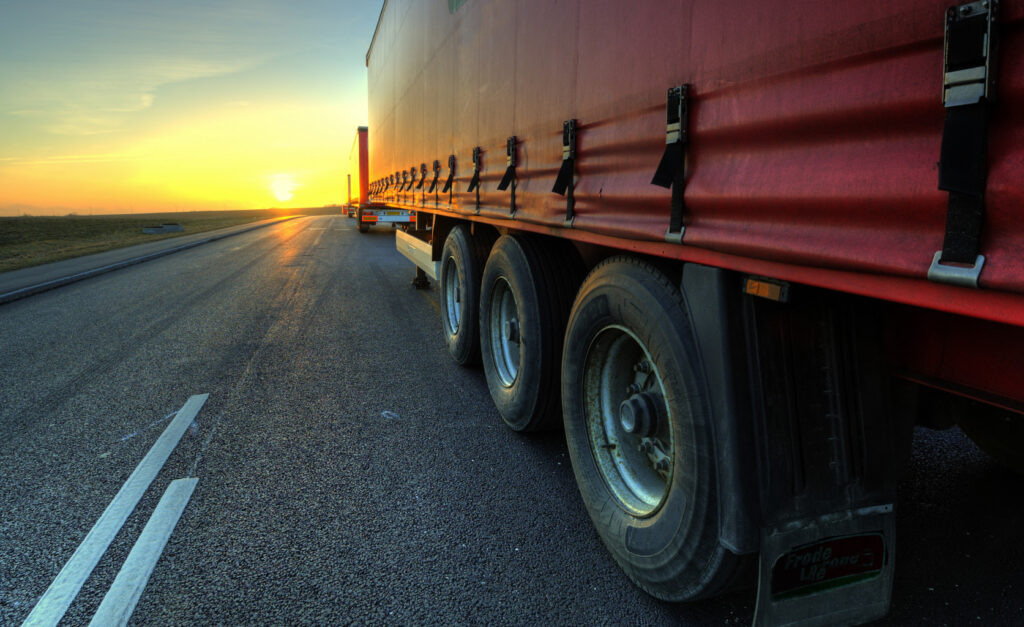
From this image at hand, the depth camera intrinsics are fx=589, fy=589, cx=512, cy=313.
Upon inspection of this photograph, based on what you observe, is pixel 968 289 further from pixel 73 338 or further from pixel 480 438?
pixel 73 338

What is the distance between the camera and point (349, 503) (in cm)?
302

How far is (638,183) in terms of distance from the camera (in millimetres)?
2205

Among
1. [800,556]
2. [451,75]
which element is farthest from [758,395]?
[451,75]

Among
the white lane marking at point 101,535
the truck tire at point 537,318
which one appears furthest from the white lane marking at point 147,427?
the truck tire at point 537,318

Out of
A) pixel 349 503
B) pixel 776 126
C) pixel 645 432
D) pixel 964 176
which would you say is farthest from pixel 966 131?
pixel 349 503

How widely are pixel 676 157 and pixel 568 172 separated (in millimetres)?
944

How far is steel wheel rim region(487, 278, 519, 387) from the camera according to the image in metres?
4.25

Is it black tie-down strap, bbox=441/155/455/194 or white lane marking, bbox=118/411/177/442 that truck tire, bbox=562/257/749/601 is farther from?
white lane marking, bbox=118/411/177/442

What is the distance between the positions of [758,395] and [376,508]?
200 cm

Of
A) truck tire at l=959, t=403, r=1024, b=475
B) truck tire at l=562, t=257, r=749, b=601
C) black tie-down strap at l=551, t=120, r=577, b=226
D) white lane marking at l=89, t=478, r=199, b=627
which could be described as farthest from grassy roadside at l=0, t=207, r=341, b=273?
truck tire at l=959, t=403, r=1024, b=475

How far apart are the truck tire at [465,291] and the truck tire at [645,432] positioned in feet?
7.18

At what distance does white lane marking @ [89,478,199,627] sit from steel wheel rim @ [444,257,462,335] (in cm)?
301

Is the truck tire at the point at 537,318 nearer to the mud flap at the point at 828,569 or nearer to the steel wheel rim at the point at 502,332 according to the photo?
the steel wheel rim at the point at 502,332

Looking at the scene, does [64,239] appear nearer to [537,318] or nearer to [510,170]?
[510,170]
